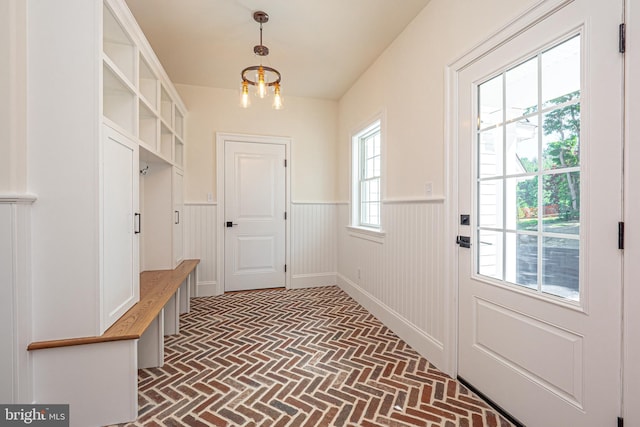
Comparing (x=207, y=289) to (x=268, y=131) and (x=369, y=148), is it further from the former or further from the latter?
(x=369, y=148)

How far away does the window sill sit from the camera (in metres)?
3.22

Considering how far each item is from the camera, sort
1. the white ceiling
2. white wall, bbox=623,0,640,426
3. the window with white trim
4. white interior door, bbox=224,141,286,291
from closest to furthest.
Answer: white wall, bbox=623,0,640,426
the white ceiling
the window with white trim
white interior door, bbox=224,141,286,291

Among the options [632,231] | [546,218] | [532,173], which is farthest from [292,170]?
[632,231]

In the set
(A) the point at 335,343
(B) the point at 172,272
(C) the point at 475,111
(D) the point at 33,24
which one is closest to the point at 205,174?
(B) the point at 172,272

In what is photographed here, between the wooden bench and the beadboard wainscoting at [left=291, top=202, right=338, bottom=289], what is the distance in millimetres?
1493

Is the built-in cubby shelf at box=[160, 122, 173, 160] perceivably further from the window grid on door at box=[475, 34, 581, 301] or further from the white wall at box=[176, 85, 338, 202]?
the window grid on door at box=[475, 34, 581, 301]

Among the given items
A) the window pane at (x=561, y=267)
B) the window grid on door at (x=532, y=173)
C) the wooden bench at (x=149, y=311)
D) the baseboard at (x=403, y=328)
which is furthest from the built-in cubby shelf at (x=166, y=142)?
the window pane at (x=561, y=267)

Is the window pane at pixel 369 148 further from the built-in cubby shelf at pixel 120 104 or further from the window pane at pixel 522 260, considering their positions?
the built-in cubby shelf at pixel 120 104

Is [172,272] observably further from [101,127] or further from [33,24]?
[33,24]

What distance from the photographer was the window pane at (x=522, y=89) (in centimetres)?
159

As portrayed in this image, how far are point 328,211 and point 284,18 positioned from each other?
270cm

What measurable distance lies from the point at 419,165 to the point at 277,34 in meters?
1.89

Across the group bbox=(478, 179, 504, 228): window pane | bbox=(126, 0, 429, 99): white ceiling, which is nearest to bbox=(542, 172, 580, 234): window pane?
bbox=(478, 179, 504, 228): window pane

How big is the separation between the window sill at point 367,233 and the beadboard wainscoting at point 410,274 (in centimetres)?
2
